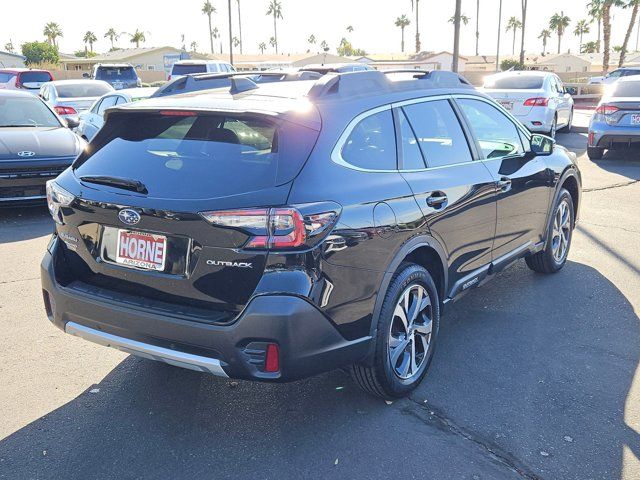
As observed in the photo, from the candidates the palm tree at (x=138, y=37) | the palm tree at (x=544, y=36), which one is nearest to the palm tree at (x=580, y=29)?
the palm tree at (x=544, y=36)

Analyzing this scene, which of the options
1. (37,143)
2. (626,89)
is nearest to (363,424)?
(37,143)

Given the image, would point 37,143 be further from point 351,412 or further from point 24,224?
point 351,412

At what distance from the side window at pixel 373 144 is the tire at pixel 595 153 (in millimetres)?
10303

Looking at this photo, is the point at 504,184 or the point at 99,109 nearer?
the point at 504,184

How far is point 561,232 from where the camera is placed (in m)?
5.99

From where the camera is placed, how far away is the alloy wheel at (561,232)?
19.3ft

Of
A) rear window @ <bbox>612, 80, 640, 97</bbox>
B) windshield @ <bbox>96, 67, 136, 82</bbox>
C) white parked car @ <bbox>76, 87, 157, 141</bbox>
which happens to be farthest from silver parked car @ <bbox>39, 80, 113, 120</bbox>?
rear window @ <bbox>612, 80, 640, 97</bbox>

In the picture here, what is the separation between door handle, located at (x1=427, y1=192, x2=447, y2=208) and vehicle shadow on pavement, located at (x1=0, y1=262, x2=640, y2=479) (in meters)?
1.06

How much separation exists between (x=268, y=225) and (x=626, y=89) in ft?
39.3

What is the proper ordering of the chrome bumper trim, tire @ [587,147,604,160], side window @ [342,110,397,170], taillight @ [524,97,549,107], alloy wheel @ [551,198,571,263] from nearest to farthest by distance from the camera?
1. the chrome bumper trim
2. side window @ [342,110,397,170]
3. alloy wheel @ [551,198,571,263]
4. tire @ [587,147,604,160]
5. taillight @ [524,97,549,107]

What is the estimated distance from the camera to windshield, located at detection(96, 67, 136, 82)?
24906 millimetres

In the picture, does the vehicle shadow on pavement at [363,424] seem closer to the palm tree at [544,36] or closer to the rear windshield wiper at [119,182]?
the rear windshield wiper at [119,182]

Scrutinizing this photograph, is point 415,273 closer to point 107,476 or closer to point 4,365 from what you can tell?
point 107,476

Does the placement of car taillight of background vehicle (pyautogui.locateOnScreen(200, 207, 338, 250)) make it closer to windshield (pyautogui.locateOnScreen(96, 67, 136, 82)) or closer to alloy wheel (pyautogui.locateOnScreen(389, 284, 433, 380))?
alloy wheel (pyautogui.locateOnScreen(389, 284, 433, 380))
